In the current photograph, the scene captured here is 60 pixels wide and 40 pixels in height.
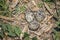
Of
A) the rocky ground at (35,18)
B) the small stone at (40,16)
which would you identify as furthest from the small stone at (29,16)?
the small stone at (40,16)

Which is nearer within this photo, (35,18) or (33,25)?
(33,25)

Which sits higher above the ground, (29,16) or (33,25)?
(29,16)

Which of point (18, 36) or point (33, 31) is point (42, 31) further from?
Answer: point (18, 36)

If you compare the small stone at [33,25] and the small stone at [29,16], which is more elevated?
the small stone at [29,16]

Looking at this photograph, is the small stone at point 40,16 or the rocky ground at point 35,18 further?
the small stone at point 40,16

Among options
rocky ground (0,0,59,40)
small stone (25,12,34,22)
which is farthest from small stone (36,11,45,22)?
small stone (25,12,34,22)

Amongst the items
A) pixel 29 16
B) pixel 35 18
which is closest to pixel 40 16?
pixel 35 18

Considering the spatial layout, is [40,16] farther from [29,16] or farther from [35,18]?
[29,16]

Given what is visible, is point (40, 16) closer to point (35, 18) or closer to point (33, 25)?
point (35, 18)

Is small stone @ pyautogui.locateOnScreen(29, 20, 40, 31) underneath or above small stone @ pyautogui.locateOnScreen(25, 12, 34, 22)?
underneath

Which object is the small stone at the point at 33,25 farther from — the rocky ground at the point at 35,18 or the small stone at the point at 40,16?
the small stone at the point at 40,16

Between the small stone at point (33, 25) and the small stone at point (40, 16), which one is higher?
the small stone at point (40, 16)

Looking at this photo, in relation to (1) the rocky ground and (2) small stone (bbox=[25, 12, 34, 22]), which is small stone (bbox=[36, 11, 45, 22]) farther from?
(2) small stone (bbox=[25, 12, 34, 22])

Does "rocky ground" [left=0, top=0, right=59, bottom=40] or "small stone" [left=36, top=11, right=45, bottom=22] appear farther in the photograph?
"small stone" [left=36, top=11, right=45, bottom=22]
